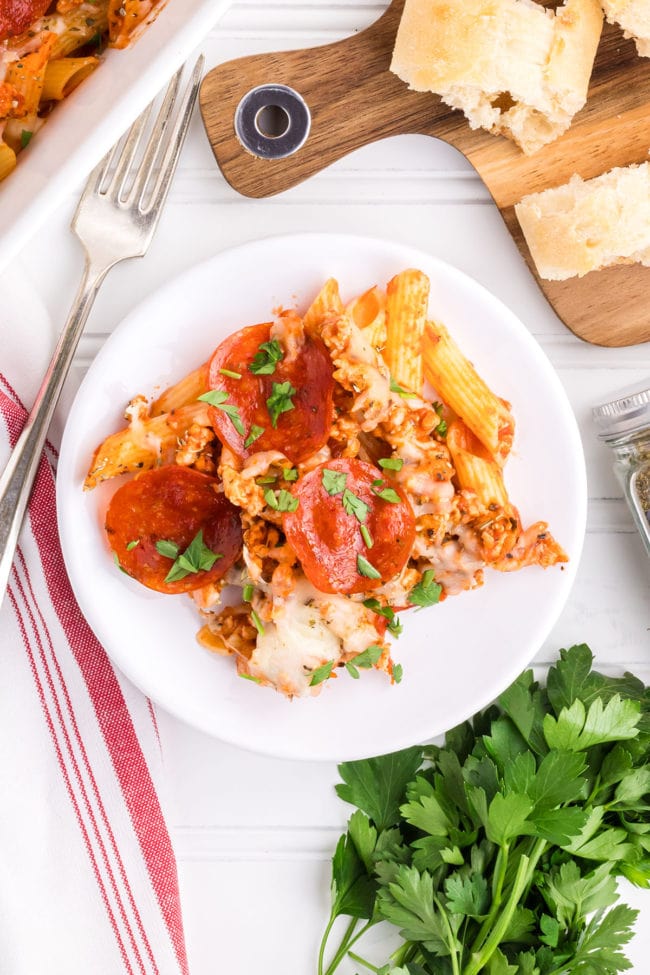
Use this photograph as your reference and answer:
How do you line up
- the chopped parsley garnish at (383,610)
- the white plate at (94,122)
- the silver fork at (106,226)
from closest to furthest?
1. the white plate at (94,122)
2. the chopped parsley garnish at (383,610)
3. the silver fork at (106,226)

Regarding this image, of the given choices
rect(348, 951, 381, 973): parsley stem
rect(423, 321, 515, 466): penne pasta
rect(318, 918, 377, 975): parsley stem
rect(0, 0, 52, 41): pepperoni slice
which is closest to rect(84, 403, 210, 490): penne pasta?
rect(423, 321, 515, 466): penne pasta

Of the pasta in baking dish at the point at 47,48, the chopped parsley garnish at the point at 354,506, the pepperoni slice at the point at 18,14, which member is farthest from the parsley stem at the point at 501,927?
the pepperoni slice at the point at 18,14

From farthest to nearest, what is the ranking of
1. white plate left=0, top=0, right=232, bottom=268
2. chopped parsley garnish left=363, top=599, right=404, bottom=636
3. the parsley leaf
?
the parsley leaf → chopped parsley garnish left=363, top=599, right=404, bottom=636 → white plate left=0, top=0, right=232, bottom=268

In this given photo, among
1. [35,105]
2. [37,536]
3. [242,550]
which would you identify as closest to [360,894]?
[242,550]

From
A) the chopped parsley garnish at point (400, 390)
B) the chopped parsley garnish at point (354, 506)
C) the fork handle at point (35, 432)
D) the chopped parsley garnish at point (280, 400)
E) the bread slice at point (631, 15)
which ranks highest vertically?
the fork handle at point (35, 432)

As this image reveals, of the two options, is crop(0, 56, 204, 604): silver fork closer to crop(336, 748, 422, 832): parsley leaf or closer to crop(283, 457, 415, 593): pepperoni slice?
crop(283, 457, 415, 593): pepperoni slice

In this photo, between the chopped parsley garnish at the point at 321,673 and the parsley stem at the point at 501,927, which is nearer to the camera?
the chopped parsley garnish at the point at 321,673

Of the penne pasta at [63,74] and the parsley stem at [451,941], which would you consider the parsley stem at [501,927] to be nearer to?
the parsley stem at [451,941]
